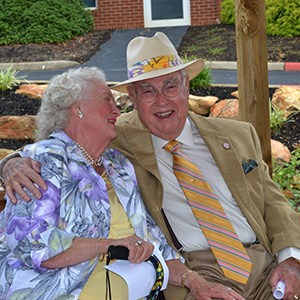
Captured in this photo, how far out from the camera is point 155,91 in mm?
3959

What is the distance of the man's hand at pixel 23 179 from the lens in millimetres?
3439

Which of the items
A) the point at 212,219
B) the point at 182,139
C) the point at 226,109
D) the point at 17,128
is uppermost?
the point at 182,139

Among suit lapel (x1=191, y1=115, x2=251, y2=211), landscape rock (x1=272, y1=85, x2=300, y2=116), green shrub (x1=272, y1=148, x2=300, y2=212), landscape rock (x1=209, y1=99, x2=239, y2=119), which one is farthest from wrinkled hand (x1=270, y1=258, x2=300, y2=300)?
landscape rock (x1=272, y1=85, x2=300, y2=116)

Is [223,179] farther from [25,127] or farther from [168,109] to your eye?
[25,127]

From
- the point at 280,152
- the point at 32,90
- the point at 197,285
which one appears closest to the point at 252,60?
the point at 197,285

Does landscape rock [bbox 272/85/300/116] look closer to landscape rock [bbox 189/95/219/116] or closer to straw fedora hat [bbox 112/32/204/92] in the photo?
landscape rock [bbox 189/95/219/116]

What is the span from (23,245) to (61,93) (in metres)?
0.74

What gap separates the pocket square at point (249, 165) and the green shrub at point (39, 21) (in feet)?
47.7

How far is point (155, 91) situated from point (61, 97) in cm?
52

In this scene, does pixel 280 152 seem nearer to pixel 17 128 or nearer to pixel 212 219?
pixel 17 128

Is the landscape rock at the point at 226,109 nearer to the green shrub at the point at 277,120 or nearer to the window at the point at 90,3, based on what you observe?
the green shrub at the point at 277,120

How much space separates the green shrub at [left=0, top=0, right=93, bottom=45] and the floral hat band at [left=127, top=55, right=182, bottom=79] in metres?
14.4

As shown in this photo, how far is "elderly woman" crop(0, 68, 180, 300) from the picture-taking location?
3.40 m

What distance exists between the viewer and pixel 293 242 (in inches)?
155
